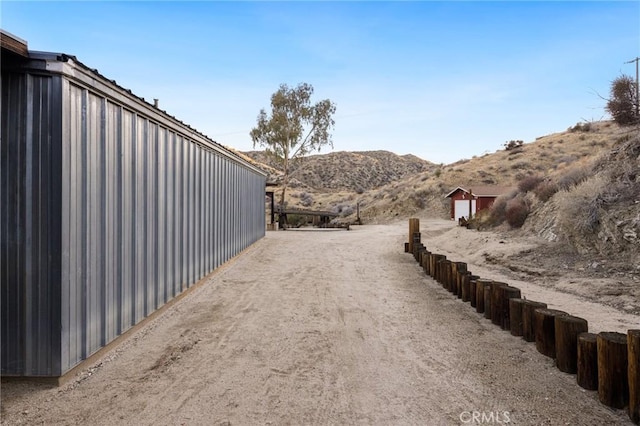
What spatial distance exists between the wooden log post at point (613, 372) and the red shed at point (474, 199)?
29.7 m

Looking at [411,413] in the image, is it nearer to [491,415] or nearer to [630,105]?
[491,415]

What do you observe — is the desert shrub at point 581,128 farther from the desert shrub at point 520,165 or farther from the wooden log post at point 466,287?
the wooden log post at point 466,287

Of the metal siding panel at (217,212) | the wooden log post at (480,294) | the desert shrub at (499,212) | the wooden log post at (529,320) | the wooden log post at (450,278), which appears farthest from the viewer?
the desert shrub at (499,212)

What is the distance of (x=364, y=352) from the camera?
5.01m

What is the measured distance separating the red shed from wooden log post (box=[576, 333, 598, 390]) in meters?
29.4

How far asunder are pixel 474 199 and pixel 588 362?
3176 centimetres

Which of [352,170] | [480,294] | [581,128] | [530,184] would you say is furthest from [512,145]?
[480,294]

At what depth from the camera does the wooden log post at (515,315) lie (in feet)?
18.2

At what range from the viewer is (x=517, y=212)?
15773 mm

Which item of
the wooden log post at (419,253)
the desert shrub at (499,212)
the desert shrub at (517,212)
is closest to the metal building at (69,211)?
the wooden log post at (419,253)

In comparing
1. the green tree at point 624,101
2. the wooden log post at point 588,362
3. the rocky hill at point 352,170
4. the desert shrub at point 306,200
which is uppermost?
the rocky hill at point 352,170

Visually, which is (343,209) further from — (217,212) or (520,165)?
(217,212)

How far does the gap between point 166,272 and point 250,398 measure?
3743mm

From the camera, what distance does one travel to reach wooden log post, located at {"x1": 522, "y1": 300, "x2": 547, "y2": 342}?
5227 millimetres
